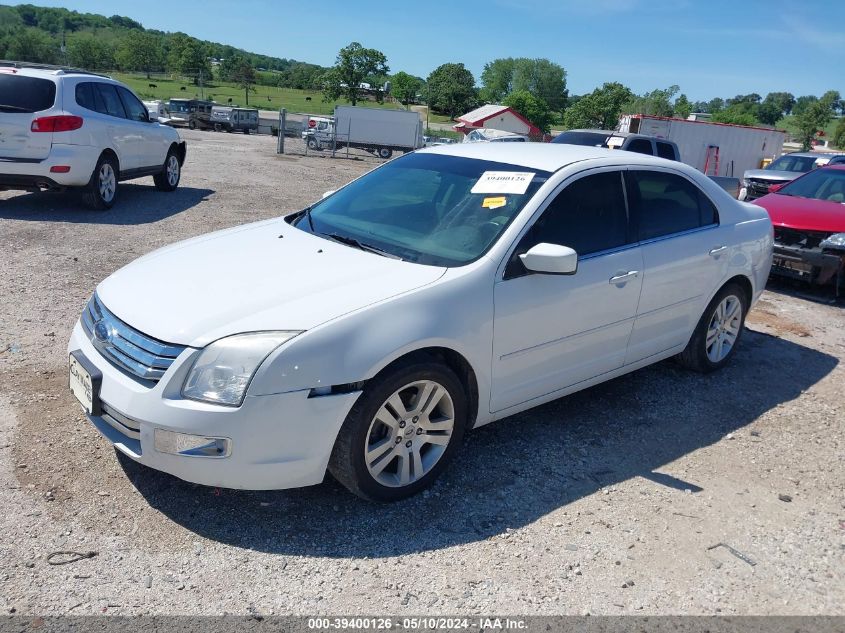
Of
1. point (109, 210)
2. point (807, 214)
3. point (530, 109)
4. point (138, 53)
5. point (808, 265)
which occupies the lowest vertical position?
point (109, 210)

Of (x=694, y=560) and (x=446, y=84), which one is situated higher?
(x=446, y=84)

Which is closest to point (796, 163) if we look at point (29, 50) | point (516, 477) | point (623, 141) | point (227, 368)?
point (623, 141)

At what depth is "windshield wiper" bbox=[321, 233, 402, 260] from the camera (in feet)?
12.4

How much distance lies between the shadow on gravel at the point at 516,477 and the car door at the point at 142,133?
8.50m

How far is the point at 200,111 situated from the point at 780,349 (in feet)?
142

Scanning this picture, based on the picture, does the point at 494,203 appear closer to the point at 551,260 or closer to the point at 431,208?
the point at 431,208

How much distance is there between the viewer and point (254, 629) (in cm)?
263

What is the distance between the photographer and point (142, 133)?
11.0 m

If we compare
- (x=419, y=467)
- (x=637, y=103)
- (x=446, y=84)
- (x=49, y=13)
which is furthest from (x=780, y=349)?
(x=49, y=13)

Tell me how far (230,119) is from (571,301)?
144 ft

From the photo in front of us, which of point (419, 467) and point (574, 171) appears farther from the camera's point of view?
point (574, 171)

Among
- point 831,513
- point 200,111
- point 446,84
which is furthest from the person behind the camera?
point 446,84

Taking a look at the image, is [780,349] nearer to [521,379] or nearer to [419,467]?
[521,379]

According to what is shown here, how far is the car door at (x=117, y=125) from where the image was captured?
999 cm
